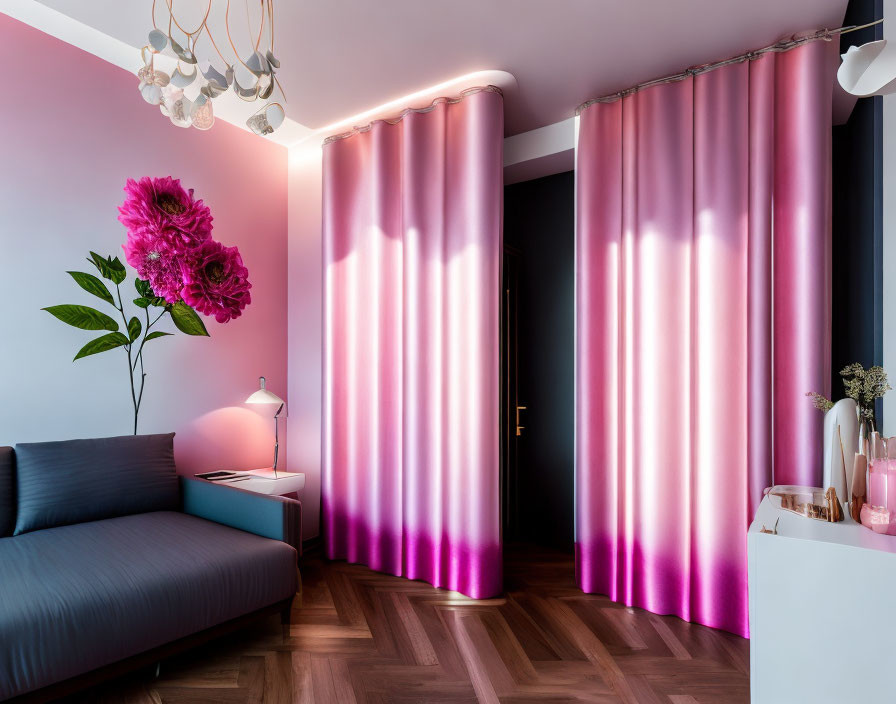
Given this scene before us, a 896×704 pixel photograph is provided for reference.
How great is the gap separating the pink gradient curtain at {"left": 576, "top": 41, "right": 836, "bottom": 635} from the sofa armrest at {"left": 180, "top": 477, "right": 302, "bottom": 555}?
1503mm

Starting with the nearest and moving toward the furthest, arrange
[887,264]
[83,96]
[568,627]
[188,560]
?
[887,264], [188,560], [568,627], [83,96]

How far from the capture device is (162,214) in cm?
205

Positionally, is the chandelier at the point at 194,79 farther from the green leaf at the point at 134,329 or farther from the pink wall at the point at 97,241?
the green leaf at the point at 134,329

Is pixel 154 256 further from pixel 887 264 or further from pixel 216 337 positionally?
pixel 887 264

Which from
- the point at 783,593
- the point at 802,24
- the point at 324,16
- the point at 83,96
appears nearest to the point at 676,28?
the point at 802,24

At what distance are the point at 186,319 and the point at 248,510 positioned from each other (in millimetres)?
1094

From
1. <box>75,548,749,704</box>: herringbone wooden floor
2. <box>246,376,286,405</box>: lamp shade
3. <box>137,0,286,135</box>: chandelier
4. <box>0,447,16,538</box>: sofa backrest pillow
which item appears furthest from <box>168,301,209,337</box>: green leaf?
<box>75,548,749,704</box>: herringbone wooden floor

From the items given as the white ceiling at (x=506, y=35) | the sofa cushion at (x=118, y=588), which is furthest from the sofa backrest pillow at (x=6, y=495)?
the white ceiling at (x=506, y=35)

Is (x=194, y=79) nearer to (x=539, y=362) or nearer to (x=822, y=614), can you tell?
(x=822, y=614)

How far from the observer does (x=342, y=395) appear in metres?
3.38

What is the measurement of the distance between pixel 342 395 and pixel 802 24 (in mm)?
2997

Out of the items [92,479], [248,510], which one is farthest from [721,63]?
[92,479]

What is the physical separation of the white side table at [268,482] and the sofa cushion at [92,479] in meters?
0.32

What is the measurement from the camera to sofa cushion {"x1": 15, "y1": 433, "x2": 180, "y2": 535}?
2289 mm
